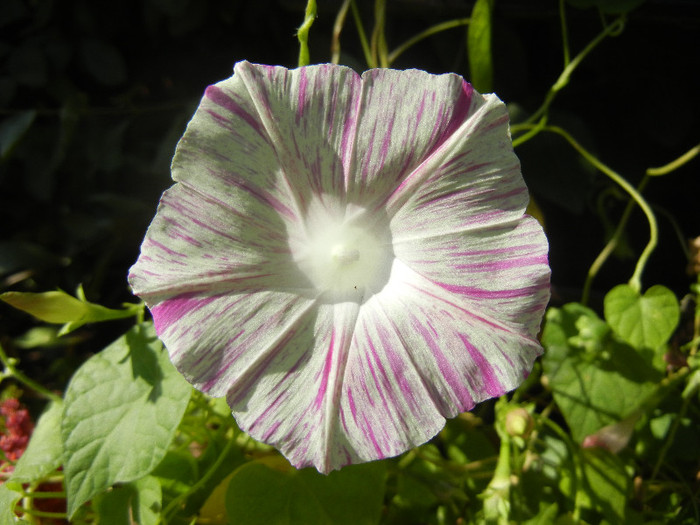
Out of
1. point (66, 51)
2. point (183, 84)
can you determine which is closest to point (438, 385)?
point (183, 84)

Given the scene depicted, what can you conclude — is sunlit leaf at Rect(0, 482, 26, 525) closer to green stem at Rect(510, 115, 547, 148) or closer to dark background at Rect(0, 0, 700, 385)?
dark background at Rect(0, 0, 700, 385)

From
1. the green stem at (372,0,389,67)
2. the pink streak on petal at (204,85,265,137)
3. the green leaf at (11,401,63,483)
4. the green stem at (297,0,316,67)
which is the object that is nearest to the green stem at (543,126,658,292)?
the green stem at (372,0,389,67)

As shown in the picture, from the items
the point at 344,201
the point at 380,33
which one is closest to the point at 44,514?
the point at 344,201

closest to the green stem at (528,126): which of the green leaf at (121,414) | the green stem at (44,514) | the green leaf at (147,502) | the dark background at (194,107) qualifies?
the dark background at (194,107)

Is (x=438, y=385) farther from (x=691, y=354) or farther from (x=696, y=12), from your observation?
(x=696, y=12)

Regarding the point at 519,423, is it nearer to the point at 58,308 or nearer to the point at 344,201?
the point at 344,201

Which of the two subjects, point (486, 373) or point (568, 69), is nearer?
point (486, 373)

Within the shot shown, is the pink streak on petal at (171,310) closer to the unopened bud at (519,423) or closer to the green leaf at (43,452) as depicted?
the green leaf at (43,452)
